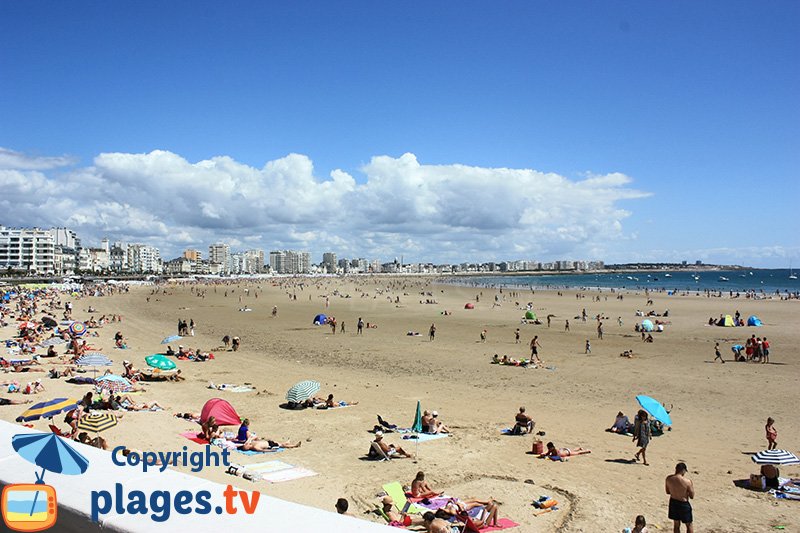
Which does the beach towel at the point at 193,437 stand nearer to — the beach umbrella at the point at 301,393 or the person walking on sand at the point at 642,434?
the beach umbrella at the point at 301,393

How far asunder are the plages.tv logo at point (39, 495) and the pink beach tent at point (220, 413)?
9.53 m

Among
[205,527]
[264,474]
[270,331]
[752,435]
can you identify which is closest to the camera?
[205,527]

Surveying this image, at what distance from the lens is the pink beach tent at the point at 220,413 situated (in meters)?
12.0

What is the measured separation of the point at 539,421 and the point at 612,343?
17.6 meters

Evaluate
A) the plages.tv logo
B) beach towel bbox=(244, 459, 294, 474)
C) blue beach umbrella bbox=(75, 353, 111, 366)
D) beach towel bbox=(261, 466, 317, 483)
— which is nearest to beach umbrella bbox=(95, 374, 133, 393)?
blue beach umbrella bbox=(75, 353, 111, 366)

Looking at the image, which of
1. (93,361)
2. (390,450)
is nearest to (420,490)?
(390,450)

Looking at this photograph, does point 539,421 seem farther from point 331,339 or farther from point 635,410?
point 331,339

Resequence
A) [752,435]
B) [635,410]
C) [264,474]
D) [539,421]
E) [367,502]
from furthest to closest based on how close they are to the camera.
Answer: [635,410] → [539,421] → [752,435] → [264,474] → [367,502]

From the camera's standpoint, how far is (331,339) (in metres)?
30.7

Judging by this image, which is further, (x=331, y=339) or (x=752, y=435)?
(x=331, y=339)

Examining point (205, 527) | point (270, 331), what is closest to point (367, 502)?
point (205, 527)

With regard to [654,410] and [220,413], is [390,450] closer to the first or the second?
[220,413]

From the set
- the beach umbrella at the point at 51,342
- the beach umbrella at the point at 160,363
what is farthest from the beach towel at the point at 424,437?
the beach umbrella at the point at 51,342

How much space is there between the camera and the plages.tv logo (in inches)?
94.7
